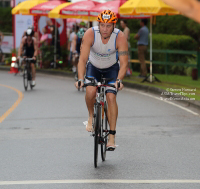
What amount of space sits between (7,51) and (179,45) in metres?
10.5

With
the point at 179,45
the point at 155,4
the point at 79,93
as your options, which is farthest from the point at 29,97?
the point at 179,45

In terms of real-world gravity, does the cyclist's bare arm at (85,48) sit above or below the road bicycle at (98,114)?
above

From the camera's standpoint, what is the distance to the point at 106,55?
711 centimetres

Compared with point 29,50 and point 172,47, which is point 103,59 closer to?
point 29,50

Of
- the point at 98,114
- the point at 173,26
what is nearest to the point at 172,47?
the point at 173,26

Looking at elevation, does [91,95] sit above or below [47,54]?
above

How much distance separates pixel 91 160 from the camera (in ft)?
24.3

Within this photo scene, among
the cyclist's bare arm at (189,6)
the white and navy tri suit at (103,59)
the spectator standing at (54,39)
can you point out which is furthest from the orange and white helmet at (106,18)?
the spectator standing at (54,39)

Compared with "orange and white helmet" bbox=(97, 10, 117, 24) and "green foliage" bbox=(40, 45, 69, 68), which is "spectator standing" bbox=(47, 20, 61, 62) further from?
"orange and white helmet" bbox=(97, 10, 117, 24)

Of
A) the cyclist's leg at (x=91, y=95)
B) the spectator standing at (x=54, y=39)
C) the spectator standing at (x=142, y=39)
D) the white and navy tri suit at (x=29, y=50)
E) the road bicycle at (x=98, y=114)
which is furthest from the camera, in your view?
the spectator standing at (x=54, y=39)

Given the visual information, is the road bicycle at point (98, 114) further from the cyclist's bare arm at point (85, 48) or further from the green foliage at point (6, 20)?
the green foliage at point (6, 20)

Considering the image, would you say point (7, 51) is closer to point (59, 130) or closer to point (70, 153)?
point (59, 130)

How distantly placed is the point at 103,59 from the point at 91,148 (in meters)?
1.68

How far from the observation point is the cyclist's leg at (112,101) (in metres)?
7.07
